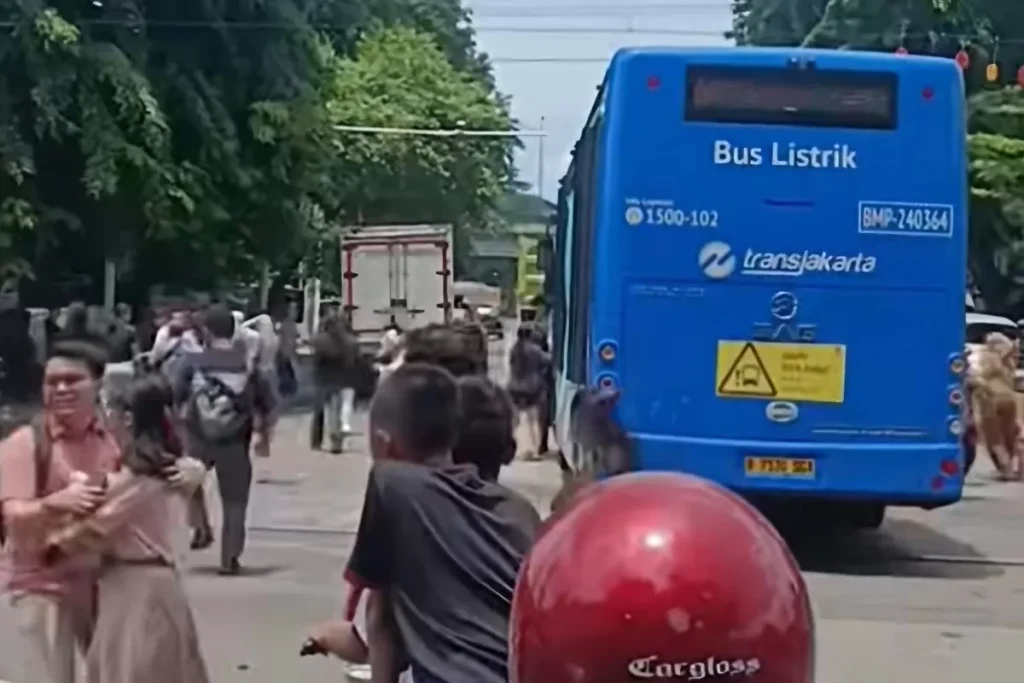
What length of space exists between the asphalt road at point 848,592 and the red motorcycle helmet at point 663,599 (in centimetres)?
552

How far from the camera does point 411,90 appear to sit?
6688cm

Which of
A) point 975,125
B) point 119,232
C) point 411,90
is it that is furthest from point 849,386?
point 411,90

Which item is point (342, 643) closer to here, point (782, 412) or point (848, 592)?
point (782, 412)

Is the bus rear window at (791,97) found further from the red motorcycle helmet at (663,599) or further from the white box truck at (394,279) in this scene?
the white box truck at (394,279)

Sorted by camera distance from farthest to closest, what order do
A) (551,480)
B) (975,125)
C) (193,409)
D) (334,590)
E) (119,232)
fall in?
(975,125) → (119,232) → (551,480) → (193,409) → (334,590)

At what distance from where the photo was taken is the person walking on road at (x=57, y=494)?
238 inches

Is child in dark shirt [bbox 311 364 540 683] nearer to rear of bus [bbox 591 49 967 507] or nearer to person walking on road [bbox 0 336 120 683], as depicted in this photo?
person walking on road [bbox 0 336 120 683]

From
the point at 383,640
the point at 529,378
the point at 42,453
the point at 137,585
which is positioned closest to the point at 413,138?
the point at 529,378

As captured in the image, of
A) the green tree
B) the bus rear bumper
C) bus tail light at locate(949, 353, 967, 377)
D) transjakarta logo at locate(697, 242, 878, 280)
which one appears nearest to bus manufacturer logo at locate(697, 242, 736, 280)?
transjakarta logo at locate(697, 242, 878, 280)

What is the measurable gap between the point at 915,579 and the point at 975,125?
3050cm

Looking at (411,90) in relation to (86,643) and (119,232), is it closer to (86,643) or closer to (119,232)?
(119,232)

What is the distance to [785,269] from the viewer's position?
1284 cm

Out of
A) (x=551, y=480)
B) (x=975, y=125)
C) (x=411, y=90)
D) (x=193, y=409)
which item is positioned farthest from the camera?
(x=411, y=90)

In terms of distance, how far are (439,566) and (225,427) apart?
30.1ft
